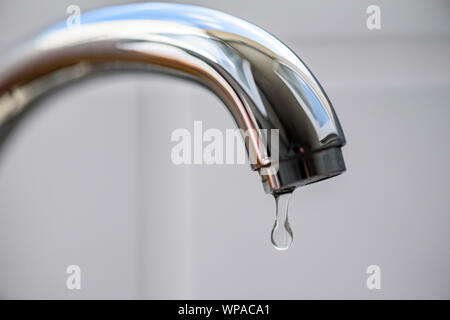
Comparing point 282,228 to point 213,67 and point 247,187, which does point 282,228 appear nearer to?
point 213,67

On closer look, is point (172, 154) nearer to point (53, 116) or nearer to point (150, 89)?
point (150, 89)

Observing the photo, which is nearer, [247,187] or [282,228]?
[282,228]

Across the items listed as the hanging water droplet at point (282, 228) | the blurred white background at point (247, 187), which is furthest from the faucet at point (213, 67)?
the blurred white background at point (247, 187)

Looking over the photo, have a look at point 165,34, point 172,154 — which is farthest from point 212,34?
point 172,154

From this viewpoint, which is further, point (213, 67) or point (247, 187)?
point (247, 187)

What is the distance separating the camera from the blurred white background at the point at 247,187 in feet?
2.82

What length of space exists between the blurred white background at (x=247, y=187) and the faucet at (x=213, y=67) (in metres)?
0.69

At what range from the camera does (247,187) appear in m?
0.88

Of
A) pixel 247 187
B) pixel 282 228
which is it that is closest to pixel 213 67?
pixel 282 228

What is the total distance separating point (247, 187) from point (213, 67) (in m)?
0.71

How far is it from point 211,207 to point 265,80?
71 cm

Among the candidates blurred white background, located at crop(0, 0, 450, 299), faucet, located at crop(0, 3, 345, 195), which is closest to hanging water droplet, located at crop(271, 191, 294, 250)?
faucet, located at crop(0, 3, 345, 195)

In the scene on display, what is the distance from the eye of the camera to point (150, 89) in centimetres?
86

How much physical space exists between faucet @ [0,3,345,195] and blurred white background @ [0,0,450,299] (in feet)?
2.25
